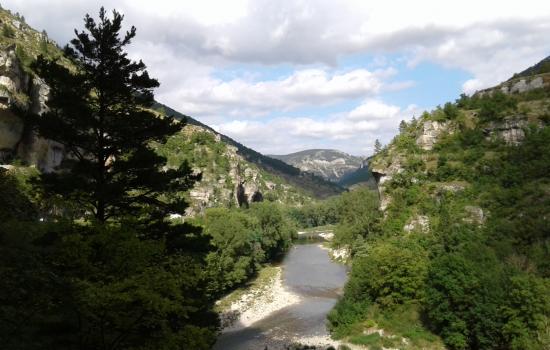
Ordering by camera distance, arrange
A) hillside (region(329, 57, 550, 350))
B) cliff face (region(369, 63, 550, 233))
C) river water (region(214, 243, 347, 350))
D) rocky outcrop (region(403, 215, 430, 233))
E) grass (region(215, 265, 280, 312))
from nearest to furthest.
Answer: hillside (region(329, 57, 550, 350)) < river water (region(214, 243, 347, 350)) < grass (region(215, 265, 280, 312)) < rocky outcrop (region(403, 215, 430, 233)) < cliff face (region(369, 63, 550, 233))

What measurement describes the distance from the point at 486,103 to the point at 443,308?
1561 inches

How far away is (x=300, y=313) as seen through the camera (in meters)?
49.9

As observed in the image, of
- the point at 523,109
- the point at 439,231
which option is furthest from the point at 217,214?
the point at 523,109

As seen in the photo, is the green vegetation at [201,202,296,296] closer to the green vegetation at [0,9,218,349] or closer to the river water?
the river water

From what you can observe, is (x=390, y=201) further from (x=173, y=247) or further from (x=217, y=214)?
(x=173, y=247)

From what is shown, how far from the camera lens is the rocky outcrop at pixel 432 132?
6688cm

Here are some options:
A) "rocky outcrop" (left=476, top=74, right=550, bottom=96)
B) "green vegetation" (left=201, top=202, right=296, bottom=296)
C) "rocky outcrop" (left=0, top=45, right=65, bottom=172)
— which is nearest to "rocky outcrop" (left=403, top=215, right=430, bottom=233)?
"green vegetation" (left=201, top=202, right=296, bottom=296)

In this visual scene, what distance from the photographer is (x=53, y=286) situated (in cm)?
1078

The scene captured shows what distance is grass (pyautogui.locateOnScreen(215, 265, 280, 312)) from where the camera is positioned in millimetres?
54406

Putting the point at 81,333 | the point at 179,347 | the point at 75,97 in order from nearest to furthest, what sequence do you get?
the point at 81,333
the point at 179,347
the point at 75,97

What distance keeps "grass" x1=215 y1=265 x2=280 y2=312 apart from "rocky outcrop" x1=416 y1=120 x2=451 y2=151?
100ft

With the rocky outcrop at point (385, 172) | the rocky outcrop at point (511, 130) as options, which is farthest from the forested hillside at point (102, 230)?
the rocky outcrop at point (511, 130)

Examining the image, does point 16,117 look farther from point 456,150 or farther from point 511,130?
point 511,130

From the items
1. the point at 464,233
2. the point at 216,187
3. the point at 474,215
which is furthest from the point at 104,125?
the point at 216,187
